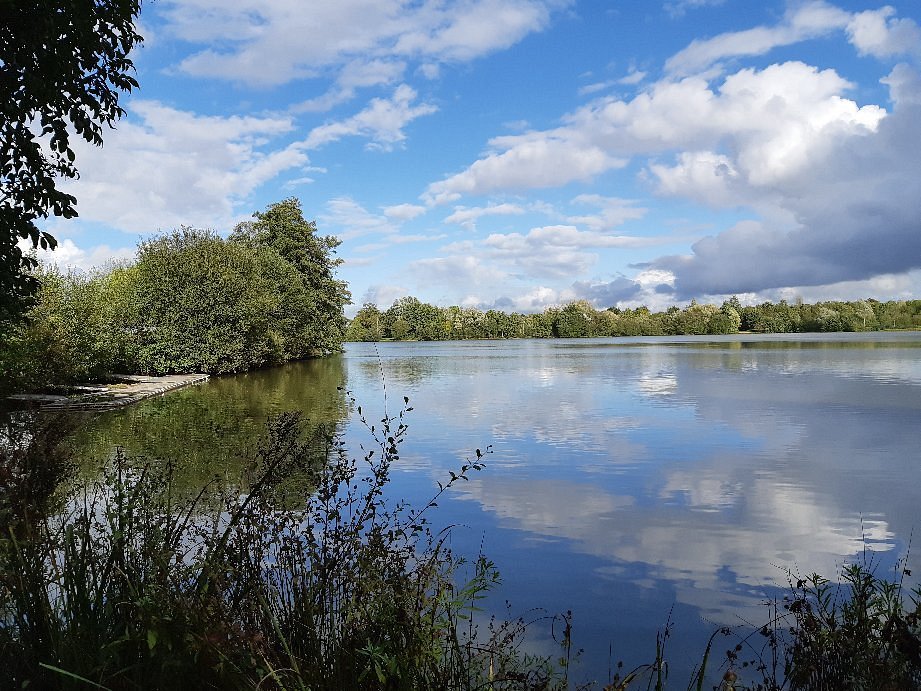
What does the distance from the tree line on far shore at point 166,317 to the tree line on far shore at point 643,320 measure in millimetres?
75668

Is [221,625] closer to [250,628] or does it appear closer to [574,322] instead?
[250,628]

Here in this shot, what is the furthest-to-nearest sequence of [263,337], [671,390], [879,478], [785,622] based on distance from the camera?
[263,337], [671,390], [879,478], [785,622]

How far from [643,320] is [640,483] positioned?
428ft

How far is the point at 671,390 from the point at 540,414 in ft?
24.9

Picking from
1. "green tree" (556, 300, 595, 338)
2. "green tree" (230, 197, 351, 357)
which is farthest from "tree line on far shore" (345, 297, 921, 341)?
"green tree" (230, 197, 351, 357)

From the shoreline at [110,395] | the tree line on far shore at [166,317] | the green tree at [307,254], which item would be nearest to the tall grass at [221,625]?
the shoreline at [110,395]

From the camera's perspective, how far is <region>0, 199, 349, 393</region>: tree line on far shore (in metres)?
20.8

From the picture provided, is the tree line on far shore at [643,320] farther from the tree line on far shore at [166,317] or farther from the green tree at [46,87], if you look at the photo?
the green tree at [46,87]

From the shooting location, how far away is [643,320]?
136 m

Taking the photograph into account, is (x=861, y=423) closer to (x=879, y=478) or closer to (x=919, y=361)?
(x=879, y=478)

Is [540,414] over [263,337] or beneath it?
beneath

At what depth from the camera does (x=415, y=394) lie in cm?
2364

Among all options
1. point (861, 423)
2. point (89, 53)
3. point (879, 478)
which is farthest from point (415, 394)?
point (89, 53)

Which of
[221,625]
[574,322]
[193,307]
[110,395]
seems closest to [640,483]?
[221,625]
